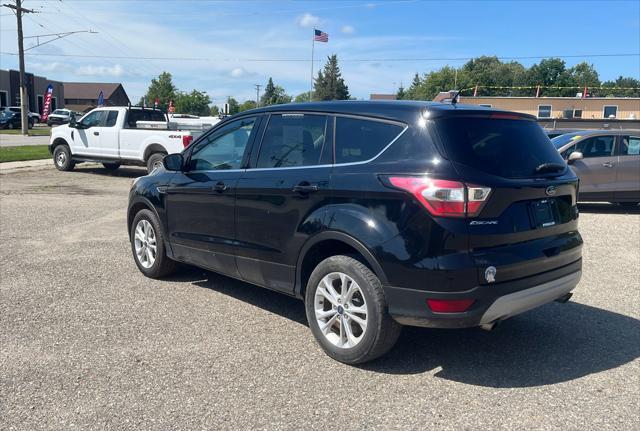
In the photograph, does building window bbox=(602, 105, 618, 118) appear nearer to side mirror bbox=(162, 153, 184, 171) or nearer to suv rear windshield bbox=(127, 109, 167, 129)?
suv rear windshield bbox=(127, 109, 167, 129)

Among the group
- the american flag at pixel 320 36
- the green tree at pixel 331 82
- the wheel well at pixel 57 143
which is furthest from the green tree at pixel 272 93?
the wheel well at pixel 57 143

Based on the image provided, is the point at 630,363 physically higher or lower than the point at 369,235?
lower

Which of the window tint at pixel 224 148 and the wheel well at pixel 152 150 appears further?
the wheel well at pixel 152 150

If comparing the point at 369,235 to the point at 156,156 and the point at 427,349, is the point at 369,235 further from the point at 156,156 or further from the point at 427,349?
the point at 156,156

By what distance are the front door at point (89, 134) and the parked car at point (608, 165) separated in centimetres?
1254

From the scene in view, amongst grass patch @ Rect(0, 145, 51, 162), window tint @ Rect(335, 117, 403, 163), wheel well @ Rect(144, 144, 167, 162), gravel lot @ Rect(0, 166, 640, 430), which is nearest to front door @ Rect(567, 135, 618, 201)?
gravel lot @ Rect(0, 166, 640, 430)

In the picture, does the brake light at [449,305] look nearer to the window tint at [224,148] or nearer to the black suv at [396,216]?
the black suv at [396,216]

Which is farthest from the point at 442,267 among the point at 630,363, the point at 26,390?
the point at 26,390

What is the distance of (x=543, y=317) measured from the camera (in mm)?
5137

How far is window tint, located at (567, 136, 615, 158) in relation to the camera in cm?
1172

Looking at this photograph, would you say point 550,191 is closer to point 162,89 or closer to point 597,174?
point 597,174

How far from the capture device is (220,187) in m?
5.02

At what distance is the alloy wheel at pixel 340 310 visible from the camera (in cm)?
394

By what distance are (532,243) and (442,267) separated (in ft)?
2.56
